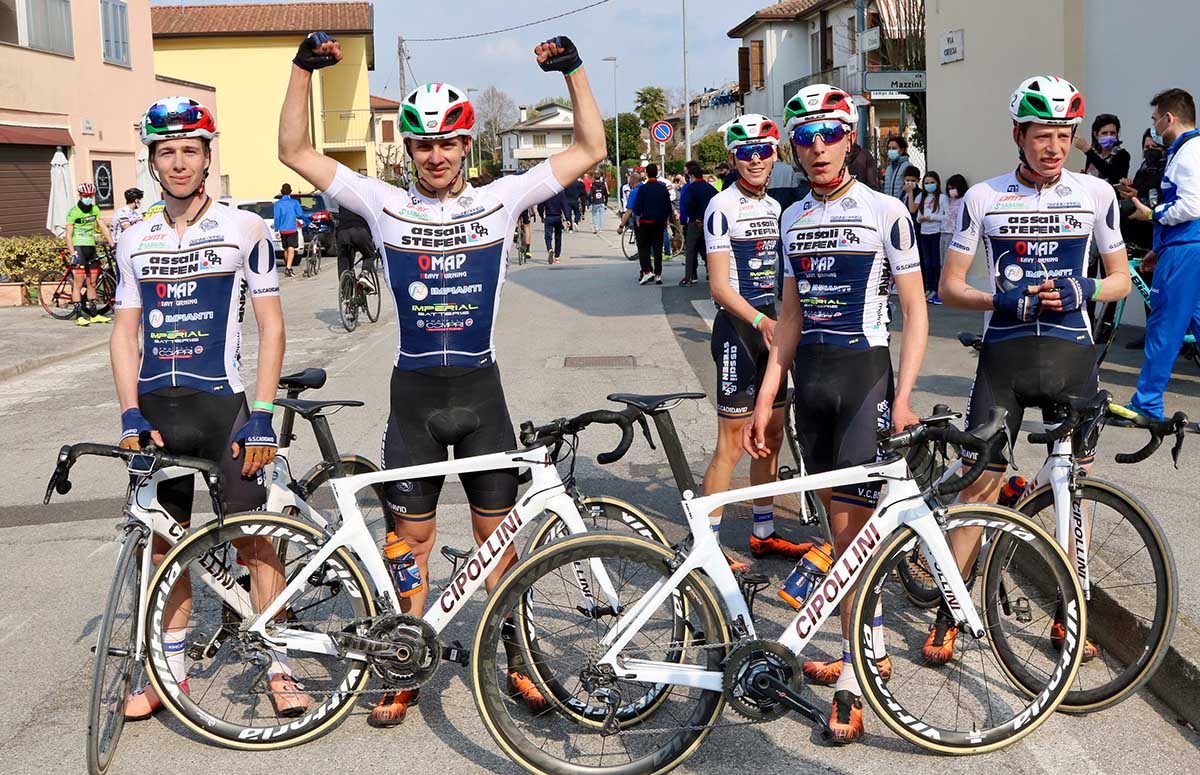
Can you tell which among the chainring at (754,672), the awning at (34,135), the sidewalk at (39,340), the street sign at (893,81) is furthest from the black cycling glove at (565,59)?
the awning at (34,135)

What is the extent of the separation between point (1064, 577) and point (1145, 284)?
7.92 m

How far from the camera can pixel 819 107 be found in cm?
439

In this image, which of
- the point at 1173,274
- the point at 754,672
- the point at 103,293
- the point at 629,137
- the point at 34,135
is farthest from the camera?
the point at 629,137

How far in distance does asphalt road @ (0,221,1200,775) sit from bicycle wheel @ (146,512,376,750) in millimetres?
112

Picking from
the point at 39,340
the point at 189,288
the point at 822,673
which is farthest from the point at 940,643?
the point at 39,340

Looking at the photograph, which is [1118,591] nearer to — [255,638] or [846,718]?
[846,718]

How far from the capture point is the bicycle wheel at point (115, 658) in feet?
12.8

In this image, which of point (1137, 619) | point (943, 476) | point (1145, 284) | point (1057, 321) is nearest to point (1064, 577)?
point (943, 476)

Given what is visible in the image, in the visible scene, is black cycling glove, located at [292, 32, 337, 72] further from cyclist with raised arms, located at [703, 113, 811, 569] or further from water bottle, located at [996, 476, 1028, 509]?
water bottle, located at [996, 476, 1028, 509]

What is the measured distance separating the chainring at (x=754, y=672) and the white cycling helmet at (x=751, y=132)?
332cm

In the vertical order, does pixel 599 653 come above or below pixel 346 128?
below

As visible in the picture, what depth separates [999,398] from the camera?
4.78 m

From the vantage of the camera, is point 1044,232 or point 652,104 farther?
point 652,104

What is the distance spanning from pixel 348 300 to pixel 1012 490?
41.4 ft
